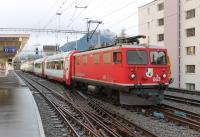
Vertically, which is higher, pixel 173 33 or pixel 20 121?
pixel 173 33

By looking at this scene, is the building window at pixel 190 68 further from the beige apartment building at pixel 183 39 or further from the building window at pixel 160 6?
the building window at pixel 160 6

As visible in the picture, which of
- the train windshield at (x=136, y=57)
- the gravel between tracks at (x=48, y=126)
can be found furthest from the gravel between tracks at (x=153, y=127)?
the train windshield at (x=136, y=57)

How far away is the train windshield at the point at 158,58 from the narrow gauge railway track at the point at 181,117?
1948mm

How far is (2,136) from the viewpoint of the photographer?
1095 centimetres

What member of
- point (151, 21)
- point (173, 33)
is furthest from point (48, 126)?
point (151, 21)

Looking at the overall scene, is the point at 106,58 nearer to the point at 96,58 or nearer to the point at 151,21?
the point at 96,58

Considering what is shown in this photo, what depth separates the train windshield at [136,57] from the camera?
61.2 feet

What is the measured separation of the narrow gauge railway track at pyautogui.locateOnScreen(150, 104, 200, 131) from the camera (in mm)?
14242

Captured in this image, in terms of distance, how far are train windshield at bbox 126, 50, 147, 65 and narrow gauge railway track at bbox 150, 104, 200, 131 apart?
6.77 feet

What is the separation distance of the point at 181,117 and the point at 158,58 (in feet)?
14.2

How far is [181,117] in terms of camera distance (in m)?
15.8

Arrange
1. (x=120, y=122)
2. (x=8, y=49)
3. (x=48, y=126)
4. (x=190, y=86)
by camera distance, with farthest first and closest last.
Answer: (x=190, y=86), (x=8, y=49), (x=120, y=122), (x=48, y=126)

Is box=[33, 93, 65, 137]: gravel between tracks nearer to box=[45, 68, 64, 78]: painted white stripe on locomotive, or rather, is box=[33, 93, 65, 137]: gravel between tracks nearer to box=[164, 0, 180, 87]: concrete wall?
box=[45, 68, 64, 78]: painted white stripe on locomotive

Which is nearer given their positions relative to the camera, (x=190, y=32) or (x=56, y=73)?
(x=56, y=73)
